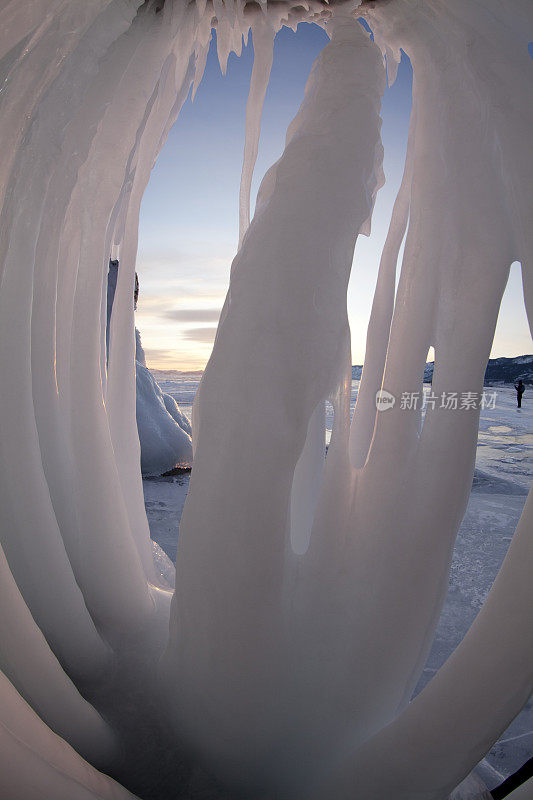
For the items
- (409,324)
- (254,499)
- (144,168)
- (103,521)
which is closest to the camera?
(254,499)

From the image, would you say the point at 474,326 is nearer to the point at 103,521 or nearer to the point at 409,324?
the point at 409,324

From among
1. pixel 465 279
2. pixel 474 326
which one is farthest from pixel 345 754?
pixel 465 279

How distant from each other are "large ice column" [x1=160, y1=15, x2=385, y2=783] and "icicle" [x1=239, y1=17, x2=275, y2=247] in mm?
663

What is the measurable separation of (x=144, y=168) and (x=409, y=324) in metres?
1.58

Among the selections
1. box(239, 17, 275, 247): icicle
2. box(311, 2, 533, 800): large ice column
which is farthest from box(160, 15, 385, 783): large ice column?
box(239, 17, 275, 247): icicle

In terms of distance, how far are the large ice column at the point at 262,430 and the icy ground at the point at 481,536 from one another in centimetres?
71

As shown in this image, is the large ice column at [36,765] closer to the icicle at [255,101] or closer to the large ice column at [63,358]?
the large ice column at [63,358]

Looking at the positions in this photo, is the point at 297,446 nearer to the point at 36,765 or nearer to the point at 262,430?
the point at 262,430

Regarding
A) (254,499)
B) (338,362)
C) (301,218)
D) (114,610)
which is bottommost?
(114,610)

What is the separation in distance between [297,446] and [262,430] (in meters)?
0.12

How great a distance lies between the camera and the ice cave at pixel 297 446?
1.45 metres

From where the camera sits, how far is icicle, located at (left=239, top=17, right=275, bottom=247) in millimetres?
2072

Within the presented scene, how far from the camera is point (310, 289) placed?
1.53 meters

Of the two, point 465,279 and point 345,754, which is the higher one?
point 465,279
